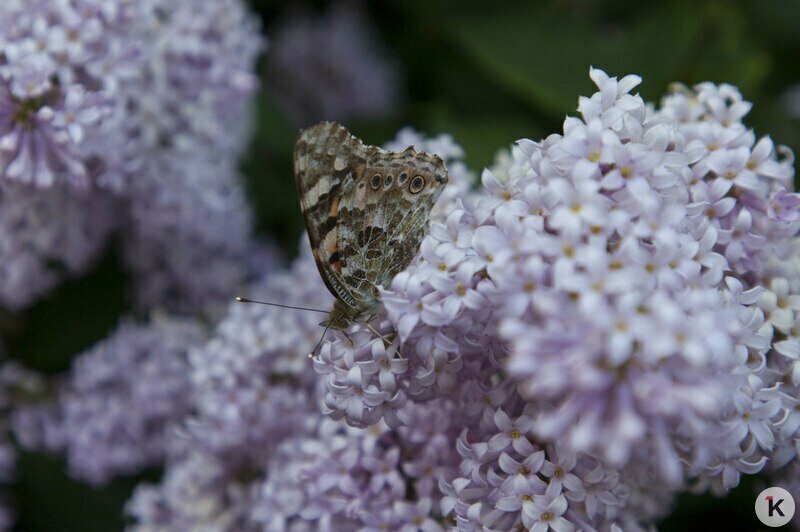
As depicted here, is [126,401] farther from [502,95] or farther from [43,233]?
[502,95]

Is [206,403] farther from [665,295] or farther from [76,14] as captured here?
[665,295]

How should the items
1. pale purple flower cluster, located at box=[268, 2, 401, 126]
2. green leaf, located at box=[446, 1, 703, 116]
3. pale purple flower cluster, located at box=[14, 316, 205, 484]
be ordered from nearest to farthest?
pale purple flower cluster, located at box=[14, 316, 205, 484], green leaf, located at box=[446, 1, 703, 116], pale purple flower cluster, located at box=[268, 2, 401, 126]

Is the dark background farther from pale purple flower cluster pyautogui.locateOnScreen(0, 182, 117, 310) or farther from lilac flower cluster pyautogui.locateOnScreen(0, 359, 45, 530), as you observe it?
pale purple flower cluster pyautogui.locateOnScreen(0, 182, 117, 310)

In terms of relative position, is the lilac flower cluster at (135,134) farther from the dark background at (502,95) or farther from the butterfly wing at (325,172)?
the butterfly wing at (325,172)

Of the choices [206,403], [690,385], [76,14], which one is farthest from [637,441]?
[76,14]

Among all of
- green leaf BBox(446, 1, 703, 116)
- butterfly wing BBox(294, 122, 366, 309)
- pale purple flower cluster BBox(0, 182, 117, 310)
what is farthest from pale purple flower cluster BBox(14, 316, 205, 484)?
green leaf BBox(446, 1, 703, 116)

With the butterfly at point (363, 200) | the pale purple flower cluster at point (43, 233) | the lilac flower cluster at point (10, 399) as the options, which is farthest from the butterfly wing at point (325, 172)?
the lilac flower cluster at point (10, 399)

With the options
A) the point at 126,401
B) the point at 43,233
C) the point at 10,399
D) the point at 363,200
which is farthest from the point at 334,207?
the point at 10,399
